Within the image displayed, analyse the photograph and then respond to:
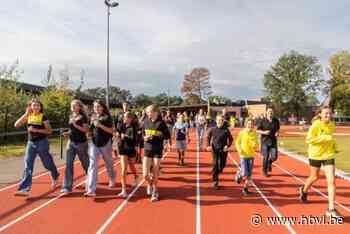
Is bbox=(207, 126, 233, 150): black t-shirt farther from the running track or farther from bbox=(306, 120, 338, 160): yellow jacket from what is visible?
bbox=(306, 120, 338, 160): yellow jacket

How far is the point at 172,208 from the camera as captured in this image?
21.3 ft

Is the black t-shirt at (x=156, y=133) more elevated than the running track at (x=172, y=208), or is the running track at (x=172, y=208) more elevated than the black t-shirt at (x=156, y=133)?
the black t-shirt at (x=156, y=133)

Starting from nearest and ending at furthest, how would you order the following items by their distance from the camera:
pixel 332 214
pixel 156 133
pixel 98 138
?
pixel 332 214 < pixel 156 133 < pixel 98 138

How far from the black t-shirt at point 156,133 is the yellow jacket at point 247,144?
168 centimetres

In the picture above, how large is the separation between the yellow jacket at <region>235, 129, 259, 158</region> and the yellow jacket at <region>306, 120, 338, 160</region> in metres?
1.56

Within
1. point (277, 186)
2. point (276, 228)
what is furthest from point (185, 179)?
point (276, 228)

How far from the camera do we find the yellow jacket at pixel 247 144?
773cm

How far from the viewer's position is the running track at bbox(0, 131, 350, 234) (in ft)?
17.7

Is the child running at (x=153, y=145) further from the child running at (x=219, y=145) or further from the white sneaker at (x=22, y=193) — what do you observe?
the white sneaker at (x=22, y=193)

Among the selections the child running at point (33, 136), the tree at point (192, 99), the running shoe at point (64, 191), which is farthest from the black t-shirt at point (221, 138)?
the tree at point (192, 99)

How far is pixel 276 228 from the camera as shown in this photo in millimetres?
5418

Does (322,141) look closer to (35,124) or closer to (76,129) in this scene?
(76,129)

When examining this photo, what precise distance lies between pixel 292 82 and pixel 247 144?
72.2 m

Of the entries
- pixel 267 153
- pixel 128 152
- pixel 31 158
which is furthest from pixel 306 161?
pixel 31 158
